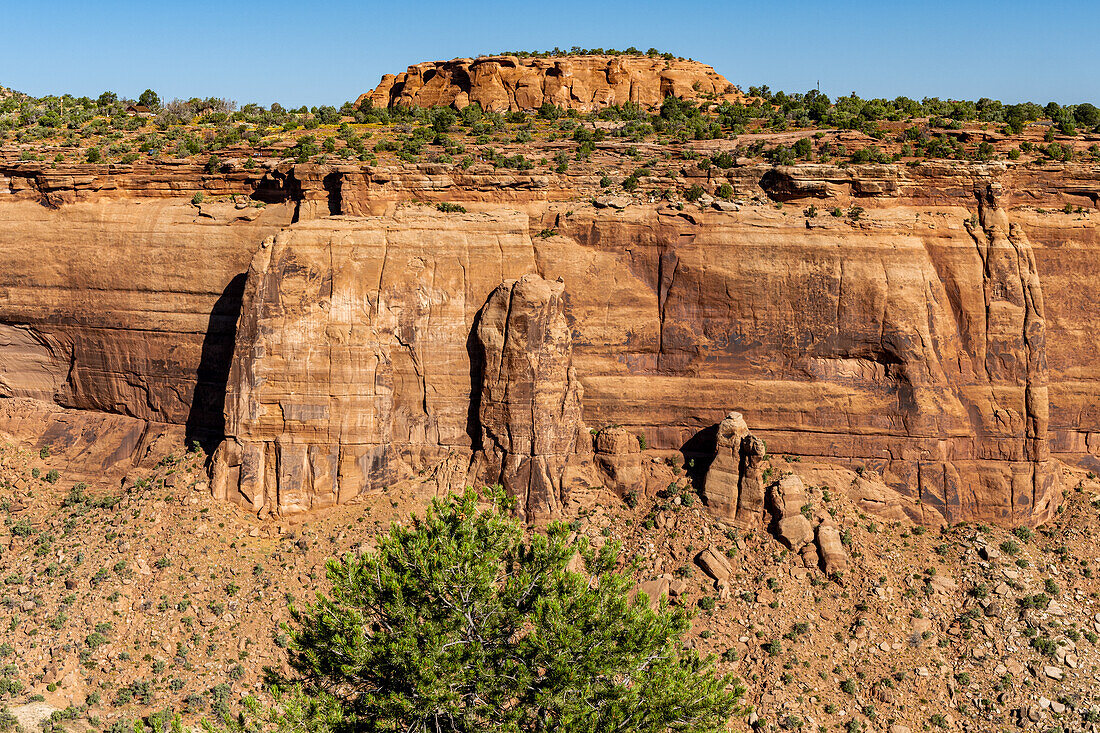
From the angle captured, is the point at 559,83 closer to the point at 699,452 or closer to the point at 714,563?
the point at 699,452

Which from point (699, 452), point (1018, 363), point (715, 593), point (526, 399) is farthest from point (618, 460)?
point (1018, 363)

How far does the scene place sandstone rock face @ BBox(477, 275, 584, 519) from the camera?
3231 cm

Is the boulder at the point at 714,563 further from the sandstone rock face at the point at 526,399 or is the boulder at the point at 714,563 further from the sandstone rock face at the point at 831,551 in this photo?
the sandstone rock face at the point at 526,399

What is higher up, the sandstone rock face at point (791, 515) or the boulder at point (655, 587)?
the sandstone rock face at point (791, 515)

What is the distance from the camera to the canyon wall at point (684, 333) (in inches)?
1281

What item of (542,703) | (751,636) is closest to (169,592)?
(542,703)

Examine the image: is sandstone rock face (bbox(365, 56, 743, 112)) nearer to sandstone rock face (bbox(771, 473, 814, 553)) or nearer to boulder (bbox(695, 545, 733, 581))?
A: sandstone rock face (bbox(771, 473, 814, 553))

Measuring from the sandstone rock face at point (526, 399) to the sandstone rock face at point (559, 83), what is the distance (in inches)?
1039

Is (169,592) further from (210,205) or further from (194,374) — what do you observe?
(210,205)

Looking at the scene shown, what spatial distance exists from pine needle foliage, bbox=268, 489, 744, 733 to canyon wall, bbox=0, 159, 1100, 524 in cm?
1125

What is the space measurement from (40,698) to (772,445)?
26210 millimetres

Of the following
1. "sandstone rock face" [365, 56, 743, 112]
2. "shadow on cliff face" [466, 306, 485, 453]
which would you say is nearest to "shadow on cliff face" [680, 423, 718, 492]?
"shadow on cliff face" [466, 306, 485, 453]

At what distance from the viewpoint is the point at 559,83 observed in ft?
181

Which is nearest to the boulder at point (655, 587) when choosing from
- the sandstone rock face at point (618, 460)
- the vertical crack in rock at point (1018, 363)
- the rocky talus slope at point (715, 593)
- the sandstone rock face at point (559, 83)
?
the rocky talus slope at point (715, 593)
